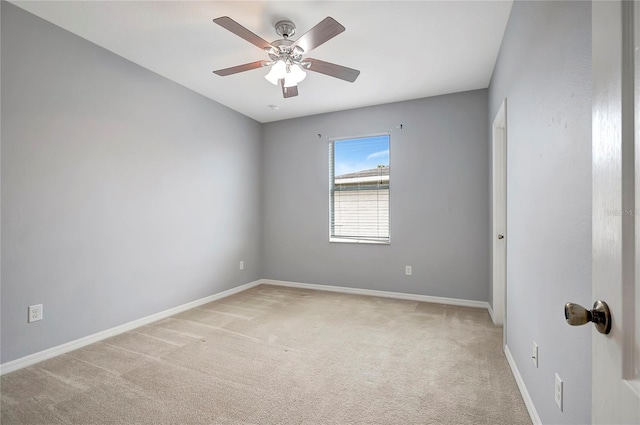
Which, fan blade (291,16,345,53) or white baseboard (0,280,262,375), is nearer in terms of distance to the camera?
fan blade (291,16,345,53)

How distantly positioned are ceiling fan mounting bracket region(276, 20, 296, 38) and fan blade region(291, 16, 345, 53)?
0.23 m

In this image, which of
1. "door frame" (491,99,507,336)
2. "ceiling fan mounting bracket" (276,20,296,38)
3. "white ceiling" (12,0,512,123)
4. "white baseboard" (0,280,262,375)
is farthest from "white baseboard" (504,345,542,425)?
"white baseboard" (0,280,262,375)

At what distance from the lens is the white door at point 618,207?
514 millimetres

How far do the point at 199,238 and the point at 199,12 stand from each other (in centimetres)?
253

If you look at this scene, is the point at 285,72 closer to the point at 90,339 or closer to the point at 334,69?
the point at 334,69

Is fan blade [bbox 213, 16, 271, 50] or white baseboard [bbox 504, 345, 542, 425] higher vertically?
fan blade [bbox 213, 16, 271, 50]

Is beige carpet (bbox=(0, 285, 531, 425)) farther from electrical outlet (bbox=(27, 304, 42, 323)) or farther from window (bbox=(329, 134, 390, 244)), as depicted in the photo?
window (bbox=(329, 134, 390, 244))

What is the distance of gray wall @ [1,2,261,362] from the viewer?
225 cm

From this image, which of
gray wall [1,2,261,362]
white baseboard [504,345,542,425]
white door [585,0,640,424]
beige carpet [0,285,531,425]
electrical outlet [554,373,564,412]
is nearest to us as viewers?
white door [585,0,640,424]

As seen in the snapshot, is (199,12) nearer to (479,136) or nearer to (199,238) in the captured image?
(199,238)

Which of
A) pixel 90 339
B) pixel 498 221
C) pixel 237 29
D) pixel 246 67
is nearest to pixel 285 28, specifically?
pixel 246 67

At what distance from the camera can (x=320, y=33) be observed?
2.01m

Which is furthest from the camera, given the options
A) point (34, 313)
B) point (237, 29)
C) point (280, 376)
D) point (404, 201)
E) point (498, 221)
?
point (404, 201)

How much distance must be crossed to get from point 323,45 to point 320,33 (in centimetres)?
74
